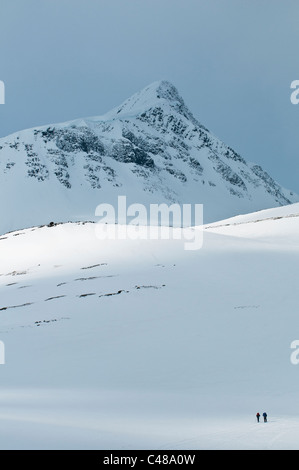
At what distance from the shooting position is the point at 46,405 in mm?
15000

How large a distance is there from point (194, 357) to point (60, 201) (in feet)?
570

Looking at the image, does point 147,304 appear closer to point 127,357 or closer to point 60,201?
point 127,357

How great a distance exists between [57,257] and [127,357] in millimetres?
21504

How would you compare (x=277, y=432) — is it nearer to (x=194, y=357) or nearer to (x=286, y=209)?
(x=194, y=357)

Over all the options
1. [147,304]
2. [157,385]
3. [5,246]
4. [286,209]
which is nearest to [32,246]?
[5,246]

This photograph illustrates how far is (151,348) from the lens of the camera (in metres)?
21.9

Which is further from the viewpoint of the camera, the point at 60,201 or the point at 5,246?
the point at 60,201

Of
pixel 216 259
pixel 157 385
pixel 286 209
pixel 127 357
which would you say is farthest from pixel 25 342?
pixel 286 209

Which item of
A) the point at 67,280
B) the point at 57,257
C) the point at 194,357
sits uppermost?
the point at 57,257

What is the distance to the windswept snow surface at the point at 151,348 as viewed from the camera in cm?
1245

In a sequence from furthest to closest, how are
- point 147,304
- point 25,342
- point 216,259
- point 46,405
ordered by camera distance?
point 216,259 → point 147,304 → point 25,342 → point 46,405

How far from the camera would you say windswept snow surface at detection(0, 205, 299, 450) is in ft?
40.9

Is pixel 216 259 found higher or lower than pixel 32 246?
lower

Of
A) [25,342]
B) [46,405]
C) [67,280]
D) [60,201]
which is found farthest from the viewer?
[60,201]
